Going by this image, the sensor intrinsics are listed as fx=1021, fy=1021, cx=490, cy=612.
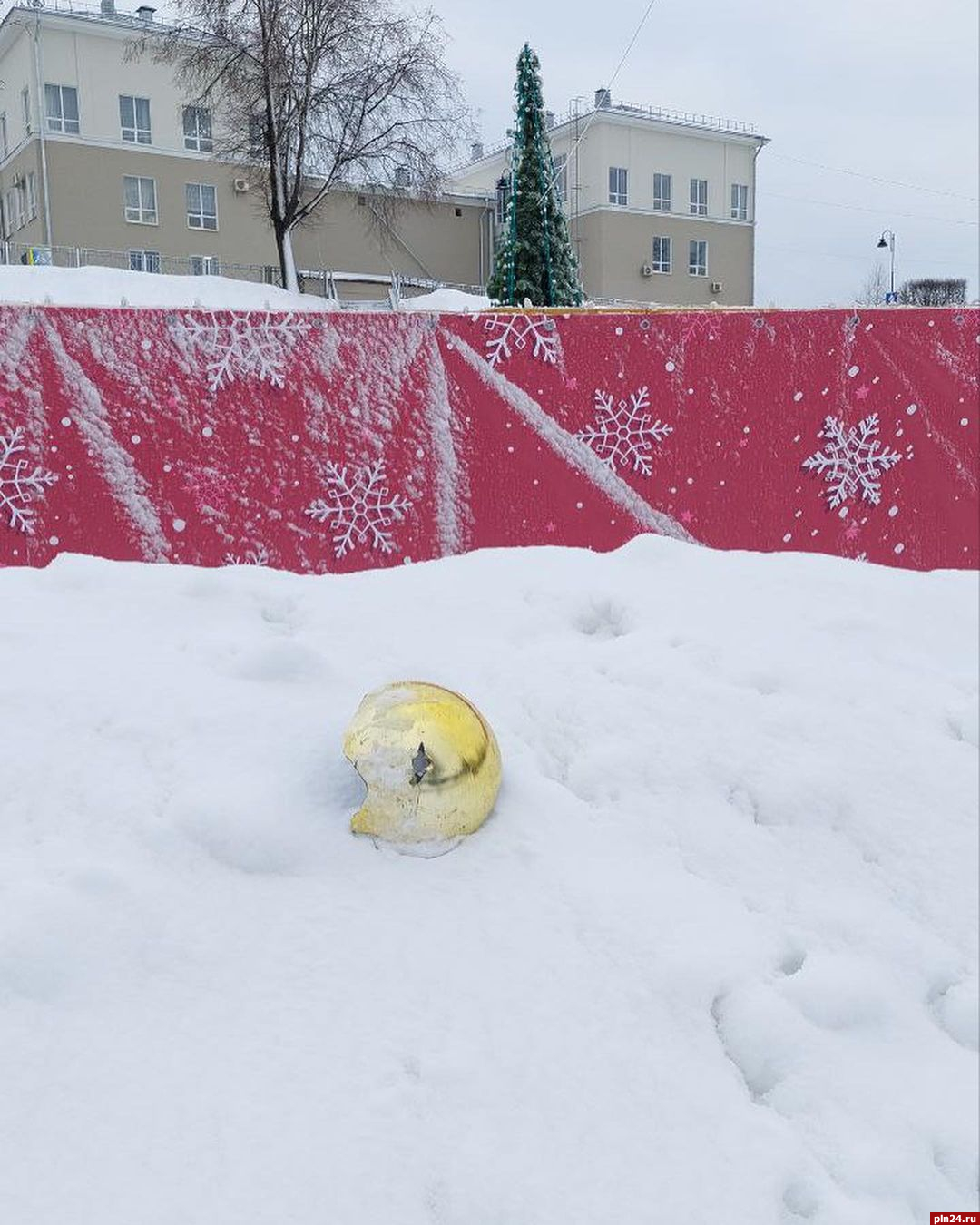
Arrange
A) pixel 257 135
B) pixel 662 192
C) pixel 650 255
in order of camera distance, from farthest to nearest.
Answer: pixel 650 255 < pixel 662 192 < pixel 257 135

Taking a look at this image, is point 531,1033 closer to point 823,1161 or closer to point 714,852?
point 823,1161

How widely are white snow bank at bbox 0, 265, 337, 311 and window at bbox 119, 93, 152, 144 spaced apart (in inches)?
367

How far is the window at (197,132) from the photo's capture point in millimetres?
27266

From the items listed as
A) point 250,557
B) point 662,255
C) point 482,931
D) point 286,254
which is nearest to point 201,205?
point 286,254

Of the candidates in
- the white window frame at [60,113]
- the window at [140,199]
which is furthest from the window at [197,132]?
the white window frame at [60,113]

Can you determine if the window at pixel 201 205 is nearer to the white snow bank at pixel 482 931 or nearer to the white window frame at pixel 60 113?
the white window frame at pixel 60 113

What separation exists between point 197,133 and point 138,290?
12.1 metres

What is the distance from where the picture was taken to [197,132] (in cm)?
2838

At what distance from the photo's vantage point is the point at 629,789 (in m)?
2.99

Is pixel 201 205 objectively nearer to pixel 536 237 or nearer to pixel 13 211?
pixel 13 211

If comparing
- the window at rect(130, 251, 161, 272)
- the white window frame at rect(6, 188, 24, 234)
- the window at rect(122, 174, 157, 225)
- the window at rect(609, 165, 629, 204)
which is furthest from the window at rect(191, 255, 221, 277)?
the window at rect(609, 165, 629, 204)

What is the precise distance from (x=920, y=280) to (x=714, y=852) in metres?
44.8

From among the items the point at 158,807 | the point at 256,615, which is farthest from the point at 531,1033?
the point at 256,615

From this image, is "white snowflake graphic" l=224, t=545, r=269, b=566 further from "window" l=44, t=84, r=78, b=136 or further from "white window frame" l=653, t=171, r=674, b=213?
"white window frame" l=653, t=171, r=674, b=213
